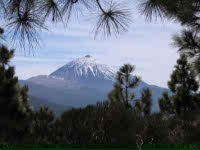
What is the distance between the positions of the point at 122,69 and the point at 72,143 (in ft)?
65.1

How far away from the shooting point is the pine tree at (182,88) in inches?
915

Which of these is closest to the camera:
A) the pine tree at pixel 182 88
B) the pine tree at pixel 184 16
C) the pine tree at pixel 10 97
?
the pine tree at pixel 184 16

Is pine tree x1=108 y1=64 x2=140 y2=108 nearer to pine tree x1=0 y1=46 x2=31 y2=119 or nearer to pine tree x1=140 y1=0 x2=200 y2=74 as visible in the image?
pine tree x1=0 y1=46 x2=31 y2=119

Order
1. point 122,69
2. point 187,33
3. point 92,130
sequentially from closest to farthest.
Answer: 1. point 92,130
2. point 187,33
3. point 122,69

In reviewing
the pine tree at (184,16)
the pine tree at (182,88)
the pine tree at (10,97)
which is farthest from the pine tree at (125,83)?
the pine tree at (184,16)

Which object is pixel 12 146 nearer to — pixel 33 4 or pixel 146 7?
pixel 33 4

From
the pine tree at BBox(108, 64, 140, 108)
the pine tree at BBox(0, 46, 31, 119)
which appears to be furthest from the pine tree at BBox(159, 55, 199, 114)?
the pine tree at BBox(0, 46, 31, 119)

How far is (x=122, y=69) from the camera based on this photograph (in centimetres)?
2516

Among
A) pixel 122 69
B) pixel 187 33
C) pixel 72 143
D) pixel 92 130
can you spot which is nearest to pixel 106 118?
pixel 92 130

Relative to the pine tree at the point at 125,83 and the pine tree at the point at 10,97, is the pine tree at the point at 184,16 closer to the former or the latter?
the pine tree at the point at 10,97

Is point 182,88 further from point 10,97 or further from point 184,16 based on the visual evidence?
point 184,16

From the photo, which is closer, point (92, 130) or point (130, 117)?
point (92, 130)

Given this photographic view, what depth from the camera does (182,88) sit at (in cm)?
2394

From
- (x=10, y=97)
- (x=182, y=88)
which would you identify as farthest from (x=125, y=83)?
(x=10, y=97)
